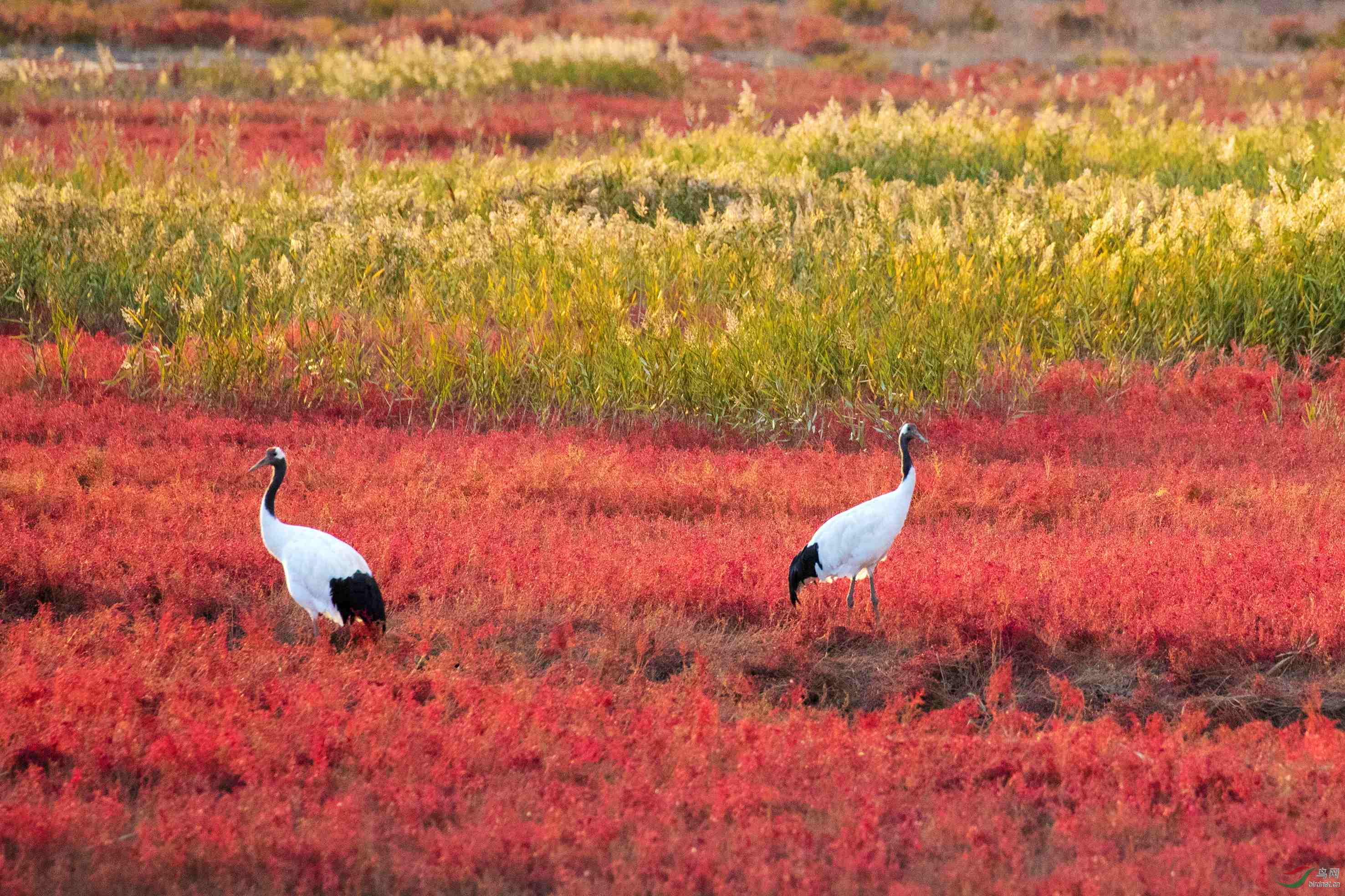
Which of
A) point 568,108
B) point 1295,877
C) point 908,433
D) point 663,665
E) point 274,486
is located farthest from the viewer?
point 568,108

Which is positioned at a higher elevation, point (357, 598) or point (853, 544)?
point (853, 544)

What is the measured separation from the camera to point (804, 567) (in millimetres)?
6824

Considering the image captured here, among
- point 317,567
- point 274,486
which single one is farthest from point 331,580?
point 274,486

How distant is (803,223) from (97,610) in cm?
912

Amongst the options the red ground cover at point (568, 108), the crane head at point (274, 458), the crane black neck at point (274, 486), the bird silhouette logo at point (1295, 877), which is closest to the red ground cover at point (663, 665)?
the bird silhouette logo at point (1295, 877)

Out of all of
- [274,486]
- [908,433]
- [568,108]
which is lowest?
[274,486]

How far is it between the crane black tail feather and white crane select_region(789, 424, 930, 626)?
203 centimetres

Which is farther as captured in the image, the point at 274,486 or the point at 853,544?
the point at 274,486

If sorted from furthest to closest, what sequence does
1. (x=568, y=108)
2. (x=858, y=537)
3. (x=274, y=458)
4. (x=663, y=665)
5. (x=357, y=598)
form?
(x=568, y=108) → (x=274, y=458) → (x=858, y=537) → (x=663, y=665) → (x=357, y=598)

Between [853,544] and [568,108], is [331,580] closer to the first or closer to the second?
[853,544]

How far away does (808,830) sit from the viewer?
469 centimetres

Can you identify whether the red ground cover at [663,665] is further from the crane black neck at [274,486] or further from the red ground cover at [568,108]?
the red ground cover at [568,108]

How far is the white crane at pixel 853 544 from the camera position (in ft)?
22.2

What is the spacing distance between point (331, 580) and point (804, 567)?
7.51 ft
